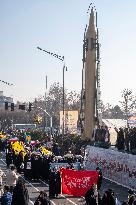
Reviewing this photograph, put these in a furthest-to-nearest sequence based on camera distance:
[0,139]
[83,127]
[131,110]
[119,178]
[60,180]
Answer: [131,110] < [0,139] < [83,127] < [119,178] < [60,180]

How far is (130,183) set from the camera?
22.8m

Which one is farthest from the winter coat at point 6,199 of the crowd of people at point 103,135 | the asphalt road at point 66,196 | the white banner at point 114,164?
the crowd of people at point 103,135

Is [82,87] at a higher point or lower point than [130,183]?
higher

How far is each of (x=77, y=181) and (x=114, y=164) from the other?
6.32 m

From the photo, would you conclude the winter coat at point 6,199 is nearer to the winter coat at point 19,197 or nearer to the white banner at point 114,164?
the winter coat at point 19,197

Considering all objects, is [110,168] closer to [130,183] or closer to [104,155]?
[104,155]

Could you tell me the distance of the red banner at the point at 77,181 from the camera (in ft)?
62.2

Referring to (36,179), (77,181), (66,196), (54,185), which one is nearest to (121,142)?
(36,179)

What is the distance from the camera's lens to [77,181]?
62.7 ft

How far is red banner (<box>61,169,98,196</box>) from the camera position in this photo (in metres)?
19.0

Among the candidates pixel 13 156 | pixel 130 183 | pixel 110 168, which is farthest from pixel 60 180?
pixel 13 156

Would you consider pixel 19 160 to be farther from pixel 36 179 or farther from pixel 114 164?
pixel 114 164

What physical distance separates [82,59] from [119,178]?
1662cm

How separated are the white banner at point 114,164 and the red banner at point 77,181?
402 centimetres
